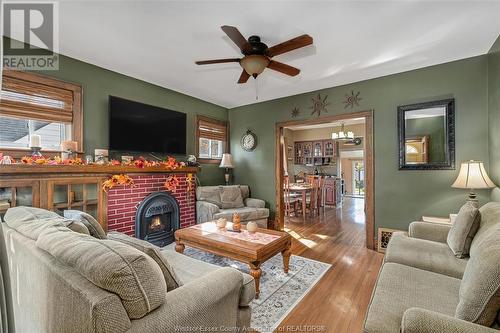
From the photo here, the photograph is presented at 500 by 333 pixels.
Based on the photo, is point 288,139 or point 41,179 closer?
point 41,179

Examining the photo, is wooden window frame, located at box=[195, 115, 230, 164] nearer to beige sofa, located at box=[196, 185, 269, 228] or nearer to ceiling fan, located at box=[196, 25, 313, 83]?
beige sofa, located at box=[196, 185, 269, 228]

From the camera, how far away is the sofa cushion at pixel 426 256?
1742 mm

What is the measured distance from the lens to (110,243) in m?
1.05

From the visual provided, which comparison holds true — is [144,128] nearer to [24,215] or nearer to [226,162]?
[226,162]

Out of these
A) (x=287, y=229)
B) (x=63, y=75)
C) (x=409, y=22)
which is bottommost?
(x=287, y=229)

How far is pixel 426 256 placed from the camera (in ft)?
6.25

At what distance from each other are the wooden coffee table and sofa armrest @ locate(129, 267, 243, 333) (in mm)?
718

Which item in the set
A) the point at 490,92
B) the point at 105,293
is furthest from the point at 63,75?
the point at 490,92

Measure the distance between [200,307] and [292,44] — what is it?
216 cm

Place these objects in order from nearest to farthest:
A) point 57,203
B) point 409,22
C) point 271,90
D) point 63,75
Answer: point 409,22 → point 57,203 → point 63,75 → point 271,90

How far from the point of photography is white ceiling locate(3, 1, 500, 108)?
2.07 m

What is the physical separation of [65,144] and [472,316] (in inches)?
151

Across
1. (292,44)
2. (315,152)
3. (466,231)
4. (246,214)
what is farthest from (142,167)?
(315,152)

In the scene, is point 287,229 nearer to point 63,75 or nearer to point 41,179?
point 41,179
